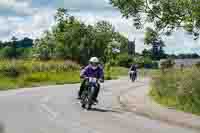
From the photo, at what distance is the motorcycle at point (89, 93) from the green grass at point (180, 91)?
10.2 ft

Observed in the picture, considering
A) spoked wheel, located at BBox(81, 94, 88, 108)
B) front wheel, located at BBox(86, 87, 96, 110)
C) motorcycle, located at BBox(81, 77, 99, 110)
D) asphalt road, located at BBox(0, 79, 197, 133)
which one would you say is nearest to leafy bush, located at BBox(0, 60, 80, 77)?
asphalt road, located at BBox(0, 79, 197, 133)

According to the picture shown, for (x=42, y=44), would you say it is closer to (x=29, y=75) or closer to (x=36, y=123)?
(x=29, y=75)

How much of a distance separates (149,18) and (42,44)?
106 m

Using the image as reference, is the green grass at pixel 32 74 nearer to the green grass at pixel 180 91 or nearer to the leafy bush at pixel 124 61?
the green grass at pixel 180 91

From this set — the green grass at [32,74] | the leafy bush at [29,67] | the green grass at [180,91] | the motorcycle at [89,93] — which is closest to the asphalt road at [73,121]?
the motorcycle at [89,93]

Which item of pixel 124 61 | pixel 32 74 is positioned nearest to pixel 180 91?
pixel 32 74

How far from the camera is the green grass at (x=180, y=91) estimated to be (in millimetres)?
19406

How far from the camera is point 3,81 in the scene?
45469 millimetres

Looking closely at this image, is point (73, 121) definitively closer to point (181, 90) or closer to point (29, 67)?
point (181, 90)

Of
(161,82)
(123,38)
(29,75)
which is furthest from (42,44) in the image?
(161,82)

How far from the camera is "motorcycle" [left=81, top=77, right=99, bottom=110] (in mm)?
20078

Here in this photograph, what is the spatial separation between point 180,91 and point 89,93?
3.42 meters

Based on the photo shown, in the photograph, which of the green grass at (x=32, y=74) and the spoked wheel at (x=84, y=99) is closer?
the spoked wheel at (x=84, y=99)

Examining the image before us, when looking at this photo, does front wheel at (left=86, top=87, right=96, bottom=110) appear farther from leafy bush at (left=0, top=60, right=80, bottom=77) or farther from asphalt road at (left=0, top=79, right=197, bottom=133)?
leafy bush at (left=0, top=60, right=80, bottom=77)
